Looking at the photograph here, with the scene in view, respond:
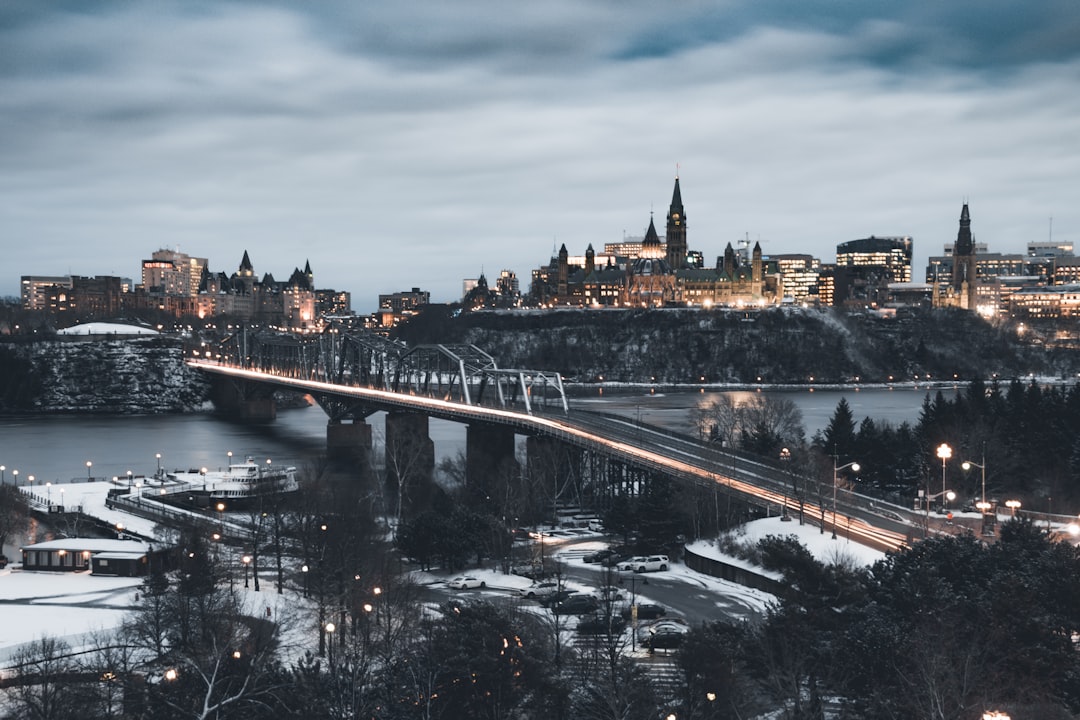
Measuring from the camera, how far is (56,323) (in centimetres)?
19088

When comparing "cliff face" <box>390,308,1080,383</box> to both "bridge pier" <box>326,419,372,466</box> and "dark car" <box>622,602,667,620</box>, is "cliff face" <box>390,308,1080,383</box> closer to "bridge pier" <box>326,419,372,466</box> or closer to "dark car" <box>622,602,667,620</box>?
"bridge pier" <box>326,419,372,466</box>

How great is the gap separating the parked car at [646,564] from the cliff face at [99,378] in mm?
92309

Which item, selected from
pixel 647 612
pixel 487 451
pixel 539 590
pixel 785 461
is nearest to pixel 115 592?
pixel 539 590

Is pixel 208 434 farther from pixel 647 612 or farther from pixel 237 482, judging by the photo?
pixel 647 612

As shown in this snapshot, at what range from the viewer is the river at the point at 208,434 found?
69500mm

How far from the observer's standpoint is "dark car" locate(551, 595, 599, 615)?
2903 cm

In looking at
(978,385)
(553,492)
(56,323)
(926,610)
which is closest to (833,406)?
(978,385)

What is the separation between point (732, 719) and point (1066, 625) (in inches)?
270

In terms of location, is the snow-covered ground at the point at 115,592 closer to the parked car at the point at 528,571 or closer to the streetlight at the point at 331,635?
the parked car at the point at 528,571

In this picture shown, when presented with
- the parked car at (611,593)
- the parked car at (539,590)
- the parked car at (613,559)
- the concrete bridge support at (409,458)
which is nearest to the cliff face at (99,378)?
the concrete bridge support at (409,458)

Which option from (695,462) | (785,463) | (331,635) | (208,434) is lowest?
(208,434)

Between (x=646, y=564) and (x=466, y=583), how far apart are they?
18.9 ft

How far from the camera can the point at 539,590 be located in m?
31.4

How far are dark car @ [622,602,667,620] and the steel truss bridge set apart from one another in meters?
6.55
